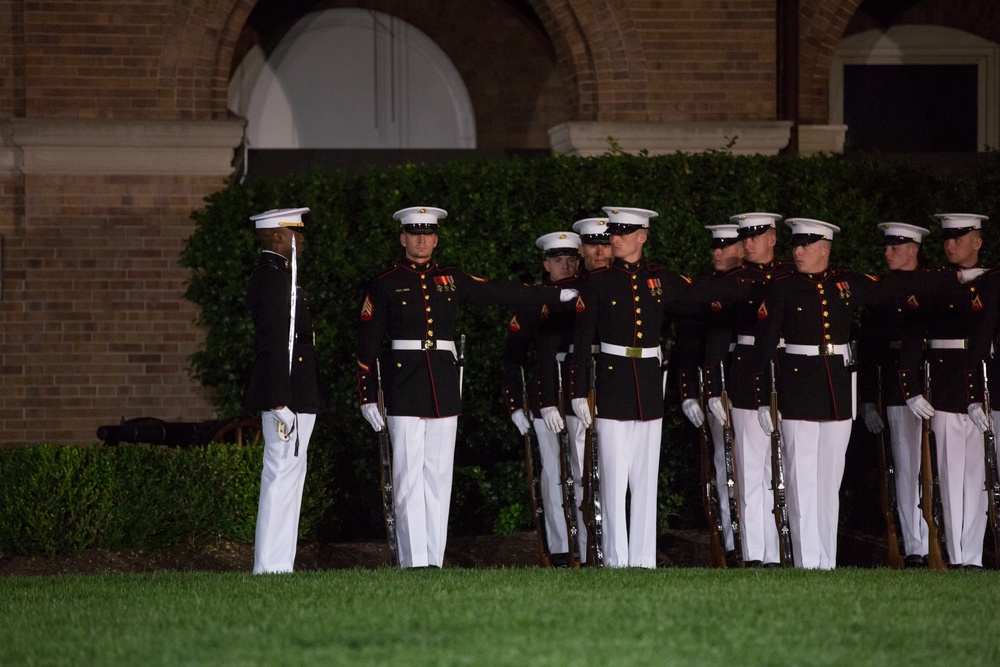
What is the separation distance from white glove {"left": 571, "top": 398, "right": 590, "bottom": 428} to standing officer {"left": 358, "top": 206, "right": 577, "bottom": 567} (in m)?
0.66

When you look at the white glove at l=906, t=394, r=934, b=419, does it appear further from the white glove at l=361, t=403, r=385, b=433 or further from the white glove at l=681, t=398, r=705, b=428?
the white glove at l=361, t=403, r=385, b=433

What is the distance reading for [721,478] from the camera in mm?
8711

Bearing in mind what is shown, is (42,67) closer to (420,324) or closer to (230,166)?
(230,166)

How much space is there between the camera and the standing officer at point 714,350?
877 centimetres

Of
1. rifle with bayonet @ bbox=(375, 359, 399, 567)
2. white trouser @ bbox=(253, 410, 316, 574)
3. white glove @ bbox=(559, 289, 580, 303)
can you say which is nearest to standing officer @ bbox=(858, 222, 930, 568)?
white glove @ bbox=(559, 289, 580, 303)

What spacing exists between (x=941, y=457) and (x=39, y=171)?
752cm

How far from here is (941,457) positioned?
332 inches

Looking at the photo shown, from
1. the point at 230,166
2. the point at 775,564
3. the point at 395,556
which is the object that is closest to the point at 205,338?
the point at 230,166

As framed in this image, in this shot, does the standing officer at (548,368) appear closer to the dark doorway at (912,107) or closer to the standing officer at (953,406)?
the standing officer at (953,406)

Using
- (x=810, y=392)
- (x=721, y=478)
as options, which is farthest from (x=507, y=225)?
(x=810, y=392)

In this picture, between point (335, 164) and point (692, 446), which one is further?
point (335, 164)

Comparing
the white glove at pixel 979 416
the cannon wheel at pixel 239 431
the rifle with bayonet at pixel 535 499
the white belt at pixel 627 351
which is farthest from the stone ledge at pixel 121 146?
the white glove at pixel 979 416

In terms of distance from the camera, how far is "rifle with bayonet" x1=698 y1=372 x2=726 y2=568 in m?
8.57

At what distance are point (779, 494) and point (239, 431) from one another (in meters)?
4.19
